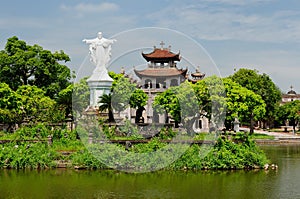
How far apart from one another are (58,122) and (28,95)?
673 cm

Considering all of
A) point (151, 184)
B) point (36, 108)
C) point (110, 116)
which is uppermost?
point (36, 108)

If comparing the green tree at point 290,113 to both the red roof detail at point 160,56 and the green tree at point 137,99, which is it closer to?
the red roof detail at point 160,56

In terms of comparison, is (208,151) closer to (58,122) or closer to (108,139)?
(108,139)

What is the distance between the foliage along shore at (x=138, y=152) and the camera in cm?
2119

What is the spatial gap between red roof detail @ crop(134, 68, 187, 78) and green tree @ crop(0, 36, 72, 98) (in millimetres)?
6313

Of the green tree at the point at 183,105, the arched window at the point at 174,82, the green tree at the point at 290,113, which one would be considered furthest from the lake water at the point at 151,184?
the green tree at the point at 290,113

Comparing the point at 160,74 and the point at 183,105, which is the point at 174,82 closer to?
the point at 160,74

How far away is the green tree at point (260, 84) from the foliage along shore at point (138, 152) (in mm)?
25913

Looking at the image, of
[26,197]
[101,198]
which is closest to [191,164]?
[101,198]

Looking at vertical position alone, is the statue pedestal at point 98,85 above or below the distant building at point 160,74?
below

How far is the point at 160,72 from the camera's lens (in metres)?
42.0

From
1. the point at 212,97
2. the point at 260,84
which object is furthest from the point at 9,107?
the point at 260,84

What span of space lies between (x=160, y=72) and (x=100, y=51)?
11.5 m

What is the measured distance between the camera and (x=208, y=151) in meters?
21.5
